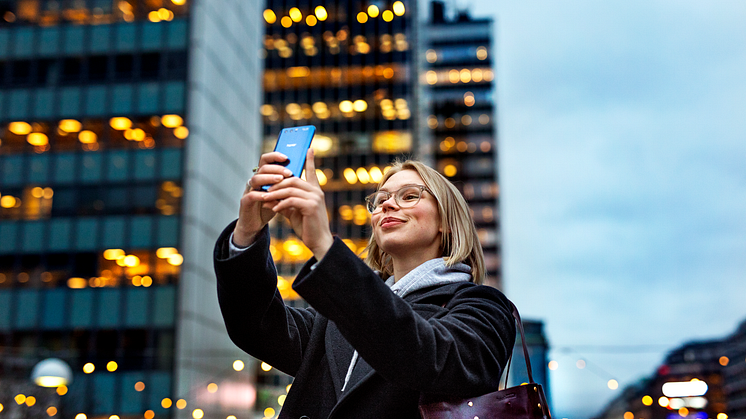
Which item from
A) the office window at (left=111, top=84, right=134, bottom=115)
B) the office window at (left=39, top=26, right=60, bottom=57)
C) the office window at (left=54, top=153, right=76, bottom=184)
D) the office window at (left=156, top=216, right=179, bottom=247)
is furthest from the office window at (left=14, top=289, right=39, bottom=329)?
the office window at (left=39, top=26, right=60, bottom=57)

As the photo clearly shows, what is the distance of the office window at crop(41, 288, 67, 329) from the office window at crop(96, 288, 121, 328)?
4.21 feet

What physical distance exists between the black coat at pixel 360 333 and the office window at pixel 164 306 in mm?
23882

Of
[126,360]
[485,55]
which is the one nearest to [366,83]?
[485,55]

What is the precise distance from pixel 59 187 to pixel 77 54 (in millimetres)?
5302

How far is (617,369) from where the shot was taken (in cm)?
715

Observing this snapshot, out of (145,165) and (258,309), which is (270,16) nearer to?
(145,165)

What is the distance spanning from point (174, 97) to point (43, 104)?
5122mm

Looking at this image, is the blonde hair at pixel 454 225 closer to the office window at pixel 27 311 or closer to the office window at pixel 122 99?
the office window at pixel 27 311

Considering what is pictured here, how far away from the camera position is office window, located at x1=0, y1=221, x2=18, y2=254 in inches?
1016

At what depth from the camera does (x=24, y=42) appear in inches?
1092

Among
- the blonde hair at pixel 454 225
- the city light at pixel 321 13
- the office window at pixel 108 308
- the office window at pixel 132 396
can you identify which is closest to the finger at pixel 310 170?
the blonde hair at pixel 454 225

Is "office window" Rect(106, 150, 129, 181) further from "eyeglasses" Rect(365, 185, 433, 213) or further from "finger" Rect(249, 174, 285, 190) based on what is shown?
"finger" Rect(249, 174, 285, 190)

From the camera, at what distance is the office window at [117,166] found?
1036 inches

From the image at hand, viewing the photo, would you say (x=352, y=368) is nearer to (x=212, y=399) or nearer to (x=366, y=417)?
(x=366, y=417)
